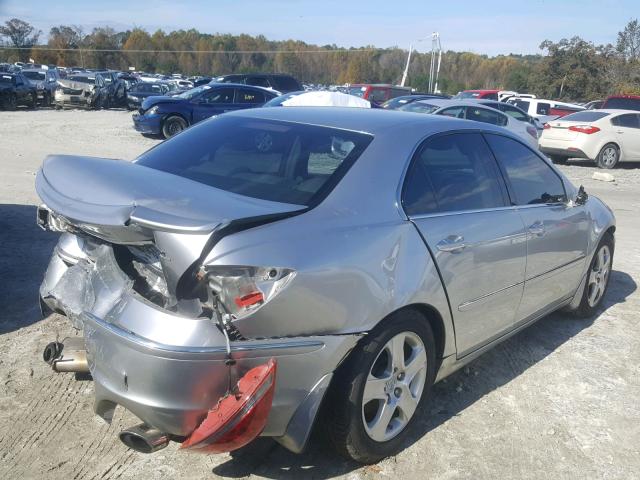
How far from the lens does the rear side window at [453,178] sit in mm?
3406

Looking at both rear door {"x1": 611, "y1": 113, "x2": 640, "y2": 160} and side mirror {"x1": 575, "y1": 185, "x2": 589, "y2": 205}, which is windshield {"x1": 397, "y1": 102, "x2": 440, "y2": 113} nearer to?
rear door {"x1": 611, "y1": 113, "x2": 640, "y2": 160}

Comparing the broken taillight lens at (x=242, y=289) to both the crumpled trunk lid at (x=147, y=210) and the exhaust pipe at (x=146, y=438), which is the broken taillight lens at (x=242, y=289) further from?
the exhaust pipe at (x=146, y=438)

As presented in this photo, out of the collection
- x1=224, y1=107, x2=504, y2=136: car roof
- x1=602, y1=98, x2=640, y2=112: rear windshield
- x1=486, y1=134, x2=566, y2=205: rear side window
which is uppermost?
x1=224, y1=107, x2=504, y2=136: car roof

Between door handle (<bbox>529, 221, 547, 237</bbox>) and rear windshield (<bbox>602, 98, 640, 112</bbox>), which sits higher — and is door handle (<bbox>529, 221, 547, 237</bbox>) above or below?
above

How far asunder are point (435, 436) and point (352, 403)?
81cm

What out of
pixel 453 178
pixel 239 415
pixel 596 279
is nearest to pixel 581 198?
pixel 596 279

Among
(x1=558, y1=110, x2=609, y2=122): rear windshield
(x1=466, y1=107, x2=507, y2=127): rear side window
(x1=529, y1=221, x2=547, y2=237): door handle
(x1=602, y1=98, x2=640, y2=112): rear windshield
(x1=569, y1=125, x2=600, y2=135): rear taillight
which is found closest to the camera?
(x1=529, y1=221, x2=547, y2=237): door handle

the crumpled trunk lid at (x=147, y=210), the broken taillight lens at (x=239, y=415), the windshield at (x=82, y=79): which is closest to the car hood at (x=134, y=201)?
the crumpled trunk lid at (x=147, y=210)

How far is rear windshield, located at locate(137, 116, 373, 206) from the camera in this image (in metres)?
3.17

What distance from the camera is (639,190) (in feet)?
44.0

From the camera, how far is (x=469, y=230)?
11.6 ft

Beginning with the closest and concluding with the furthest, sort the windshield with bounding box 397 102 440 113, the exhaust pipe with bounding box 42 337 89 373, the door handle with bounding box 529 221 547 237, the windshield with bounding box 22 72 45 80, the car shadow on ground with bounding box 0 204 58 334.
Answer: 1. the exhaust pipe with bounding box 42 337 89 373
2. the door handle with bounding box 529 221 547 237
3. the car shadow on ground with bounding box 0 204 58 334
4. the windshield with bounding box 397 102 440 113
5. the windshield with bounding box 22 72 45 80

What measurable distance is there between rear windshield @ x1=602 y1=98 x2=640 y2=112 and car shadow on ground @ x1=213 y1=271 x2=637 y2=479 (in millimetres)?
17704

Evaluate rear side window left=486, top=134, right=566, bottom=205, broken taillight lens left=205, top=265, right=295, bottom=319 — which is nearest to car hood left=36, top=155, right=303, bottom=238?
broken taillight lens left=205, top=265, right=295, bottom=319
